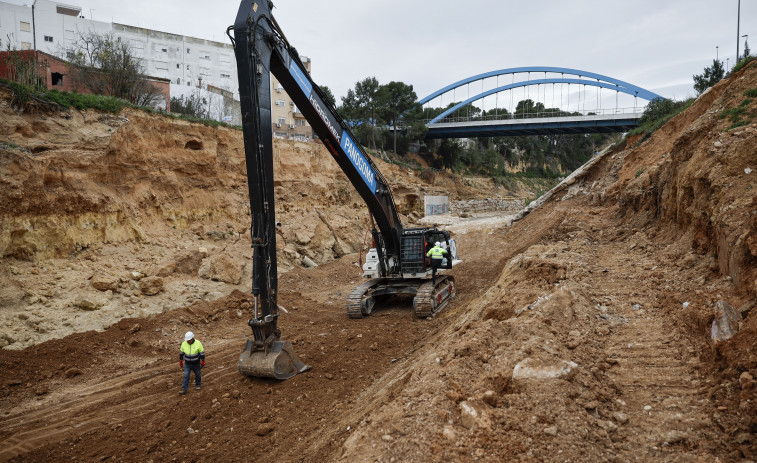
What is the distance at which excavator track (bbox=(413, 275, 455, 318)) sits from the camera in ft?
35.0

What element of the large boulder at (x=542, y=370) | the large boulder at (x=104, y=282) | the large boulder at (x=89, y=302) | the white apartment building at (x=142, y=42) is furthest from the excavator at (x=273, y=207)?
the white apartment building at (x=142, y=42)

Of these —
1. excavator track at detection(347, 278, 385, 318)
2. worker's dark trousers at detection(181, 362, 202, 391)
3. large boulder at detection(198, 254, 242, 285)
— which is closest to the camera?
worker's dark trousers at detection(181, 362, 202, 391)

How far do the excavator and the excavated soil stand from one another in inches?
22.1

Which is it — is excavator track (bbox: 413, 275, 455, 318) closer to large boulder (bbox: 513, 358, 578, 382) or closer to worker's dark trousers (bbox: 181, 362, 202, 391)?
worker's dark trousers (bbox: 181, 362, 202, 391)

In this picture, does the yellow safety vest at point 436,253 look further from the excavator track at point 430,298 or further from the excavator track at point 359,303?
the excavator track at point 359,303

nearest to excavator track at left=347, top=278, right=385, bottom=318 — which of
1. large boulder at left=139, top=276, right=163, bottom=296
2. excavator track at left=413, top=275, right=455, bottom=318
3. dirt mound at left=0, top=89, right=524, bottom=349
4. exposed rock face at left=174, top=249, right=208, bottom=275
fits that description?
excavator track at left=413, top=275, right=455, bottom=318

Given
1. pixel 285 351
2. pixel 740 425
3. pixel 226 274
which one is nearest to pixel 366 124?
pixel 226 274

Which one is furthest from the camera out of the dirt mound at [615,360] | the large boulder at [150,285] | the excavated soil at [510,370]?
the large boulder at [150,285]

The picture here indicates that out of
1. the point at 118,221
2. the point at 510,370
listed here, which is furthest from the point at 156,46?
the point at 510,370

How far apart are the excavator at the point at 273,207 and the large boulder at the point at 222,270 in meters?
4.90

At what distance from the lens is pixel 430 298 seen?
10.7 metres

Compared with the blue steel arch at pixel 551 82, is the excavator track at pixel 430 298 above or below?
below

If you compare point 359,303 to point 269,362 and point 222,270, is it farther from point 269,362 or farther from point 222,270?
point 222,270

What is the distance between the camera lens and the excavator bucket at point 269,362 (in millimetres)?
6812
